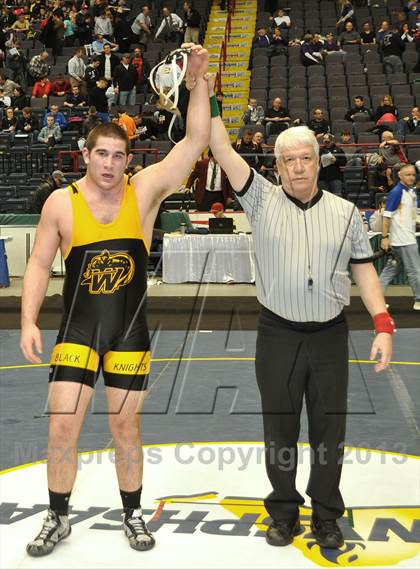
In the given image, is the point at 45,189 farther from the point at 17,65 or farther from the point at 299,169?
the point at 299,169

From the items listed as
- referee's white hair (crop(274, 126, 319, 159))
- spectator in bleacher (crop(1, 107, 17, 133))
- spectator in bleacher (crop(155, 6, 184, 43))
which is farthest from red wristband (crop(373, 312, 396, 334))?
spectator in bleacher (crop(155, 6, 184, 43))

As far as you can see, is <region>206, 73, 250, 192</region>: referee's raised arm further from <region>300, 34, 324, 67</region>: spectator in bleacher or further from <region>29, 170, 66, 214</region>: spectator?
<region>300, 34, 324, 67</region>: spectator in bleacher

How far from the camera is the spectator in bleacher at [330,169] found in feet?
50.4

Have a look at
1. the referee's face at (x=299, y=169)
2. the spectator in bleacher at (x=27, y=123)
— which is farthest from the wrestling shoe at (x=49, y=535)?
the spectator in bleacher at (x=27, y=123)

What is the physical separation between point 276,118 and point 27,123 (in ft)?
16.7

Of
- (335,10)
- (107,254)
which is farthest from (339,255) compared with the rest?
(335,10)

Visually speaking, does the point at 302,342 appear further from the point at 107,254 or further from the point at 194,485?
the point at 194,485

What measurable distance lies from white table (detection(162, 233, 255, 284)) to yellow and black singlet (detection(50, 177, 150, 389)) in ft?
31.6

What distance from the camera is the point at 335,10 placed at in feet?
76.3

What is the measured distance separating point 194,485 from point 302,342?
1391 millimetres

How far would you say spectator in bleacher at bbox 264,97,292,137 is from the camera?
1773 cm

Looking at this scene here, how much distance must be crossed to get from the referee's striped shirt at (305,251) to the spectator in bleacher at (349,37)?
17.8 m

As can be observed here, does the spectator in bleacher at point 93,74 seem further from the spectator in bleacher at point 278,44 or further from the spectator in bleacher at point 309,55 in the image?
the spectator in bleacher at point 309,55

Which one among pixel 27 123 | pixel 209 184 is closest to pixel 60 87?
pixel 27 123
